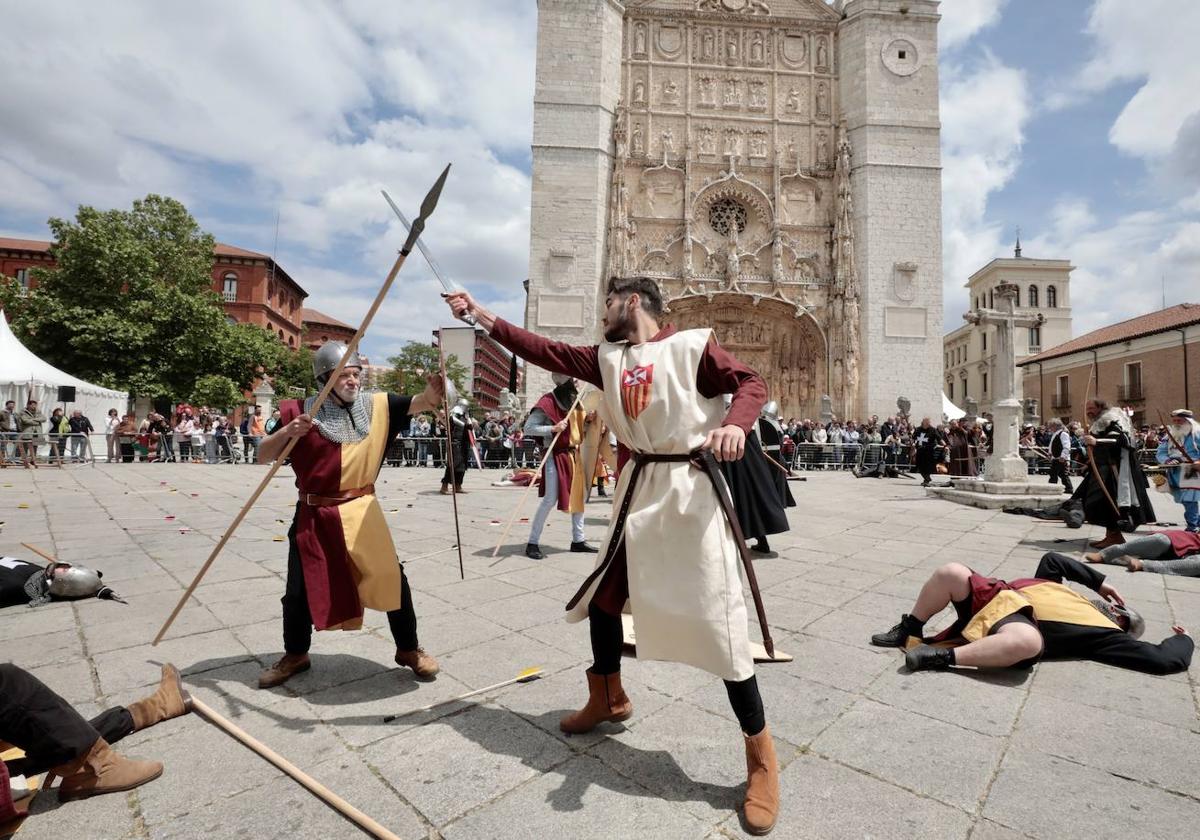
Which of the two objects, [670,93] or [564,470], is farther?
[670,93]

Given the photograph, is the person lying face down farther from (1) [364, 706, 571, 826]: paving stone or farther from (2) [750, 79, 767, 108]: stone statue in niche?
(2) [750, 79, 767, 108]: stone statue in niche

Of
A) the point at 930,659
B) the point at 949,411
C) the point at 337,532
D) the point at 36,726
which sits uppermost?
the point at 949,411

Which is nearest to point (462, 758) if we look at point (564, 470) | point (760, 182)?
point (564, 470)

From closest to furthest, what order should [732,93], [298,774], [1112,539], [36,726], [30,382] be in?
[36,726] < [298,774] < [1112,539] < [30,382] < [732,93]

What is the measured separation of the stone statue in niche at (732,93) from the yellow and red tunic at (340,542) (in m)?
27.0

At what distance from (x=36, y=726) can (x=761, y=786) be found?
2.26 m

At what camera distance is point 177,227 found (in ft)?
102


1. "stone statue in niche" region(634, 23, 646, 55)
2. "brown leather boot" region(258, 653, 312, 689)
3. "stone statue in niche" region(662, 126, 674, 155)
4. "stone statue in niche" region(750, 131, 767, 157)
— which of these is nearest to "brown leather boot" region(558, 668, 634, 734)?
"brown leather boot" region(258, 653, 312, 689)

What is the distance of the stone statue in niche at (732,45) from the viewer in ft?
83.9

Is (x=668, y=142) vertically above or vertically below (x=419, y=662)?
above

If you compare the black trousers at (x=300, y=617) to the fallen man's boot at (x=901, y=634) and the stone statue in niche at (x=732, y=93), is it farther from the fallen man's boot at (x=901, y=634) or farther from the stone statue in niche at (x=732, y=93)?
the stone statue in niche at (x=732, y=93)

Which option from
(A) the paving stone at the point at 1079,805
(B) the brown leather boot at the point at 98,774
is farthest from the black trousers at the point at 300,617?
(A) the paving stone at the point at 1079,805

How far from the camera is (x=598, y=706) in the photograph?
2.38 meters

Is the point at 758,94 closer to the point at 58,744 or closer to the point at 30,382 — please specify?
the point at 30,382
